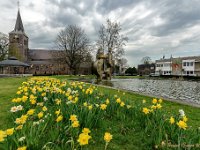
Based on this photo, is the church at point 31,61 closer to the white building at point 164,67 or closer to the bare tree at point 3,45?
the bare tree at point 3,45

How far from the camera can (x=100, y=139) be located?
2.90 meters

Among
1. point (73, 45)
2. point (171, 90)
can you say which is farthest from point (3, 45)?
point (171, 90)

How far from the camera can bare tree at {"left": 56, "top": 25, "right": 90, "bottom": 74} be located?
1844 inches

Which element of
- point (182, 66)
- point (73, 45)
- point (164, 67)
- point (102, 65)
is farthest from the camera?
point (164, 67)

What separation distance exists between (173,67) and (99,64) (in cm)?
5788

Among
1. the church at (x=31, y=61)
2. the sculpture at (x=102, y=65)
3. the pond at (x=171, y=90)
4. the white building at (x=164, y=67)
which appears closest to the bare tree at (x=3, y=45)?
the church at (x=31, y=61)

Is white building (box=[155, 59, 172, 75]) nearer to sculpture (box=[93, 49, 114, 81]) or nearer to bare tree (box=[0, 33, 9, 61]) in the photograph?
bare tree (box=[0, 33, 9, 61])

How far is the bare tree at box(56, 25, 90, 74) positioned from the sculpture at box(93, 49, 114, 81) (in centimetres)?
→ 2773

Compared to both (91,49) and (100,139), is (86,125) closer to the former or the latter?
(100,139)

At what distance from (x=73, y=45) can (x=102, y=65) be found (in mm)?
30435

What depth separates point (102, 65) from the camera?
18078mm

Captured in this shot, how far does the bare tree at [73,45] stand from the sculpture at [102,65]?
1092 inches

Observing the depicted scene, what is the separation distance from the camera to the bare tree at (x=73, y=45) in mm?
46844

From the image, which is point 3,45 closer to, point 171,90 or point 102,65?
point 102,65
